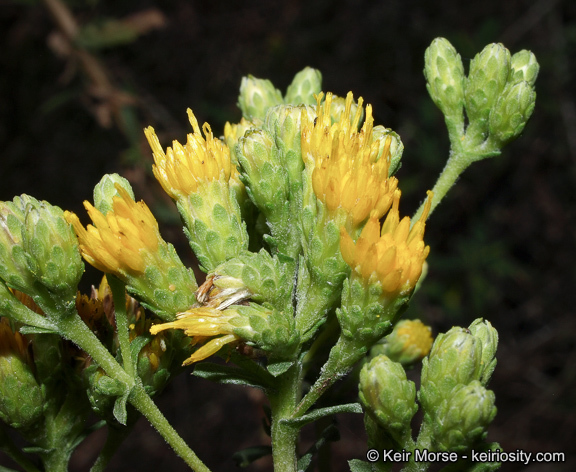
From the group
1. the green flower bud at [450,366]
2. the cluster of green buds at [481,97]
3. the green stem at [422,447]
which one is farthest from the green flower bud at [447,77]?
the green stem at [422,447]

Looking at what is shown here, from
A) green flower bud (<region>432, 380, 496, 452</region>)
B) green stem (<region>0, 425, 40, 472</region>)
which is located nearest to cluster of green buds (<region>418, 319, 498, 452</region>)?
green flower bud (<region>432, 380, 496, 452</region>)

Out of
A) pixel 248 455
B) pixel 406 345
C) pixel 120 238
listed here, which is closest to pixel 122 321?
pixel 120 238

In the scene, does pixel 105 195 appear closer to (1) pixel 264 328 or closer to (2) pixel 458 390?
(1) pixel 264 328

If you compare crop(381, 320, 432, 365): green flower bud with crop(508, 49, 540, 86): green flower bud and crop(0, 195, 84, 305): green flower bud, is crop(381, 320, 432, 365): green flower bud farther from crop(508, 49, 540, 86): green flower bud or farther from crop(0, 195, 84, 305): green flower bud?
crop(0, 195, 84, 305): green flower bud

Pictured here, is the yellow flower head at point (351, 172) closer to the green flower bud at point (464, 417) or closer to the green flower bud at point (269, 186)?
the green flower bud at point (269, 186)

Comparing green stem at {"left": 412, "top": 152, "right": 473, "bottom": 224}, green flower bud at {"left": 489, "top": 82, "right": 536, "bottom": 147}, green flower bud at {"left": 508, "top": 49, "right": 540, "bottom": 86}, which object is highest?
green flower bud at {"left": 508, "top": 49, "right": 540, "bottom": 86}
